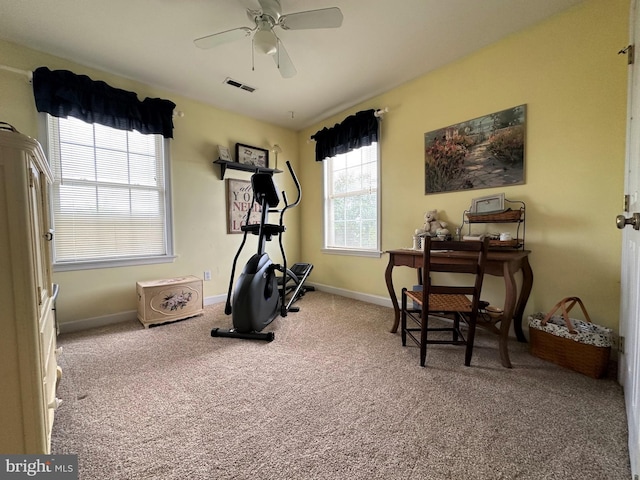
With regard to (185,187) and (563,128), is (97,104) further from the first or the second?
(563,128)

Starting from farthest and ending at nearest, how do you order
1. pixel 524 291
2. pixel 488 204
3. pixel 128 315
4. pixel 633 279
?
pixel 128 315 → pixel 488 204 → pixel 524 291 → pixel 633 279

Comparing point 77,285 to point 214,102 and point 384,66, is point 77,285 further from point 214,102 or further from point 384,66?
point 384,66

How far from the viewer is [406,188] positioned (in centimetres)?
289

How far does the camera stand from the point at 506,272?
1727 millimetres

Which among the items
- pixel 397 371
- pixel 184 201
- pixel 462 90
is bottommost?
pixel 397 371

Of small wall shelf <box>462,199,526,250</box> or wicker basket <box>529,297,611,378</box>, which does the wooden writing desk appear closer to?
small wall shelf <box>462,199,526,250</box>

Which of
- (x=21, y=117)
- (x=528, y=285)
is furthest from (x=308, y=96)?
(x=528, y=285)

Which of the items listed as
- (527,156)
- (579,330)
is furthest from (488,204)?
(579,330)

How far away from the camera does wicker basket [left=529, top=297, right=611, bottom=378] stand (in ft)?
5.07

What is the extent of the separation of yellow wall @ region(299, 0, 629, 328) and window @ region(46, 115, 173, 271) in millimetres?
3125

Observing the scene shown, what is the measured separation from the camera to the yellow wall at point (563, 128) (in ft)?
5.71

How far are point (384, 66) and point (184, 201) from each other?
8.87ft

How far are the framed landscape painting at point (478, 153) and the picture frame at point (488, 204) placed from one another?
206 millimetres

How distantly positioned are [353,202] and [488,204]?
1.71 metres
